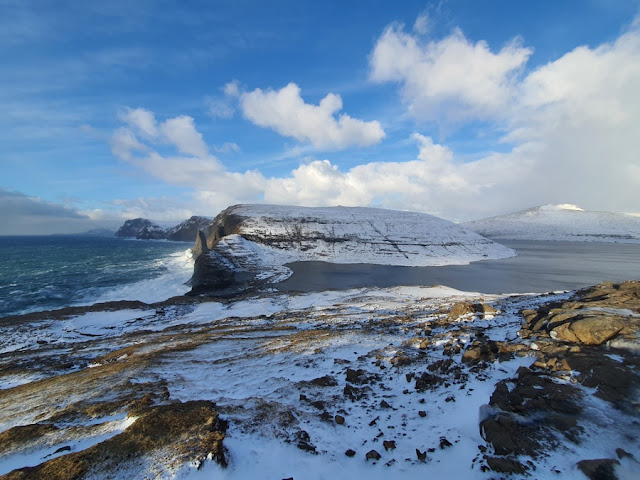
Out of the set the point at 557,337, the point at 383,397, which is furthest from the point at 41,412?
the point at 557,337

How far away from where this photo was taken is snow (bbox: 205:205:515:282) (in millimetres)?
69000

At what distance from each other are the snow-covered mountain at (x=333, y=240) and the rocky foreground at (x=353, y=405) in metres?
41.8

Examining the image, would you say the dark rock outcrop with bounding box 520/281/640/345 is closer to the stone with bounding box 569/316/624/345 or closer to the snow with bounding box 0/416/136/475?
the stone with bounding box 569/316/624/345

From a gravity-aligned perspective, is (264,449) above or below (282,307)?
above

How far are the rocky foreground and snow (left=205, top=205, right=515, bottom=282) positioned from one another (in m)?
44.1

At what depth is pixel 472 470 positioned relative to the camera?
18.1 feet

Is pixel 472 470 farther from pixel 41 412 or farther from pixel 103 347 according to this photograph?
pixel 103 347

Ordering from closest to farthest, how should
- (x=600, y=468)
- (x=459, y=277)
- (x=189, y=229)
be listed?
(x=600, y=468), (x=459, y=277), (x=189, y=229)

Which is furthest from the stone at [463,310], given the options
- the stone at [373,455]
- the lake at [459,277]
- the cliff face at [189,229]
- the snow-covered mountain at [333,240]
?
the cliff face at [189,229]

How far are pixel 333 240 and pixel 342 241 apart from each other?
2703 mm

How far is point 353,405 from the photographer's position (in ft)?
28.1

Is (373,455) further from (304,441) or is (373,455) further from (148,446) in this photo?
(148,446)

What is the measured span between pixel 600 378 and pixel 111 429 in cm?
1251

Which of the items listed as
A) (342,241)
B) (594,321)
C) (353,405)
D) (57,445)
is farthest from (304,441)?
(342,241)
